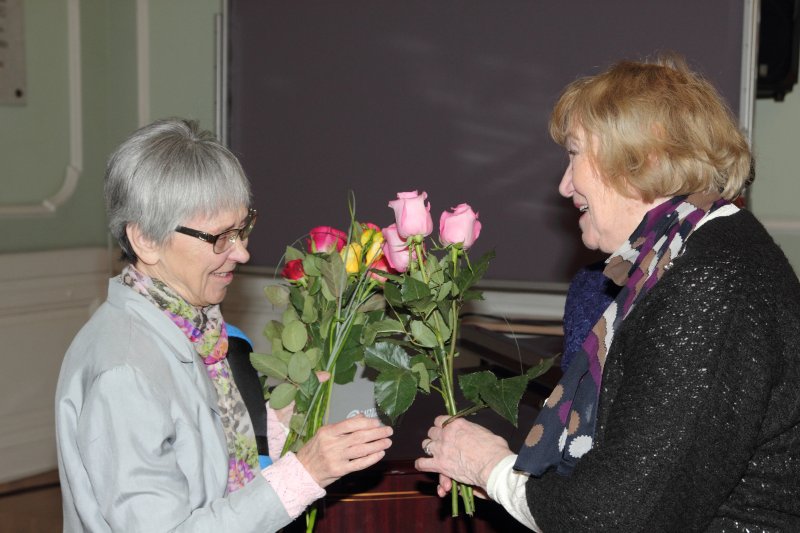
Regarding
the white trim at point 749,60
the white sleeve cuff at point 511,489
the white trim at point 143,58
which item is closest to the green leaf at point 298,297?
the white sleeve cuff at point 511,489

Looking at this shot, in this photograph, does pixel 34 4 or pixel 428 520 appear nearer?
pixel 428 520

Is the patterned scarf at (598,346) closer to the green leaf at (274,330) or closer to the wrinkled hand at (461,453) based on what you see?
the wrinkled hand at (461,453)

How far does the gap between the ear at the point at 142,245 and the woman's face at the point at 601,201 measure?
68cm

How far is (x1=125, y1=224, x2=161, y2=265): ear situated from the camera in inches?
59.3

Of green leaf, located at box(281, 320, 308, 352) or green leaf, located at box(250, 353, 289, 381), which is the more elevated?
green leaf, located at box(281, 320, 308, 352)

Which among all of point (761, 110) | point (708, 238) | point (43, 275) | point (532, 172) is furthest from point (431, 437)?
point (43, 275)

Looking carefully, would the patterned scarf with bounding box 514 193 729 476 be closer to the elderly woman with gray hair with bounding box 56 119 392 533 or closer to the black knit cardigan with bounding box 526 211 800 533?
the black knit cardigan with bounding box 526 211 800 533

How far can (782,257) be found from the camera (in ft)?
4.12

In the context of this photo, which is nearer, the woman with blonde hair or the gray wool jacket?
the woman with blonde hair

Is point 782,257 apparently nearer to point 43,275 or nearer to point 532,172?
point 532,172

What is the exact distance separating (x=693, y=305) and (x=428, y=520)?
739 millimetres

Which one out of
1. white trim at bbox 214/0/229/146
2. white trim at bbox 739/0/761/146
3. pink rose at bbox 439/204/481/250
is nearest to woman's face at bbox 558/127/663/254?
pink rose at bbox 439/204/481/250

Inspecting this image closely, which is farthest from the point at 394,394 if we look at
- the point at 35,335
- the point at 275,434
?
the point at 35,335

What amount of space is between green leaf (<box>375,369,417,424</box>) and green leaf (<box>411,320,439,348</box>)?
0.07 m
